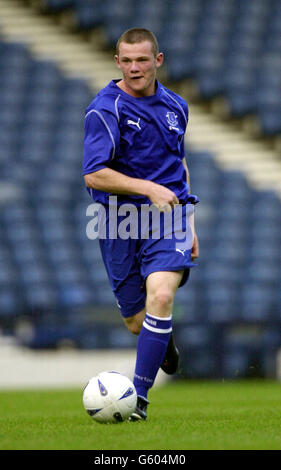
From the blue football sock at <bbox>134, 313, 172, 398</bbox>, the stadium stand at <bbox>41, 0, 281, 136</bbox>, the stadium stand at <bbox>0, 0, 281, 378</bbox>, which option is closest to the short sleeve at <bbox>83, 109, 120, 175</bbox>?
the blue football sock at <bbox>134, 313, 172, 398</bbox>

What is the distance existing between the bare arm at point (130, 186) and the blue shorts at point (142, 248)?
202mm

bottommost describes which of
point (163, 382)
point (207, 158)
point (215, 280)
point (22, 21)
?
point (163, 382)

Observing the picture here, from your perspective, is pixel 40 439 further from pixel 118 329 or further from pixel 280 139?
pixel 280 139

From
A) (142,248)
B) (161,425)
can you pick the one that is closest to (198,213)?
(142,248)

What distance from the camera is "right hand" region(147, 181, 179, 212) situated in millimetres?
4023

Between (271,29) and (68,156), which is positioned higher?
(271,29)

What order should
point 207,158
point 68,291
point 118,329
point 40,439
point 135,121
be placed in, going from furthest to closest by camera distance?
point 207,158, point 68,291, point 118,329, point 135,121, point 40,439

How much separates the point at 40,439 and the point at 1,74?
10.8 metres

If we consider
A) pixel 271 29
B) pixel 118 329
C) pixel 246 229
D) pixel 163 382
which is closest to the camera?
pixel 163 382

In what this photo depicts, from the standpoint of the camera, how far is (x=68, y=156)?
Result: 12.9m

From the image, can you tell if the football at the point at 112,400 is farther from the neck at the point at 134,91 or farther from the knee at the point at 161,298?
the neck at the point at 134,91

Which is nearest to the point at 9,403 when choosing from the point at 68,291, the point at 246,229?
the point at 68,291

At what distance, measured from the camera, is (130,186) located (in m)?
4.11

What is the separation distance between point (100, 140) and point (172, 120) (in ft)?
1.36
